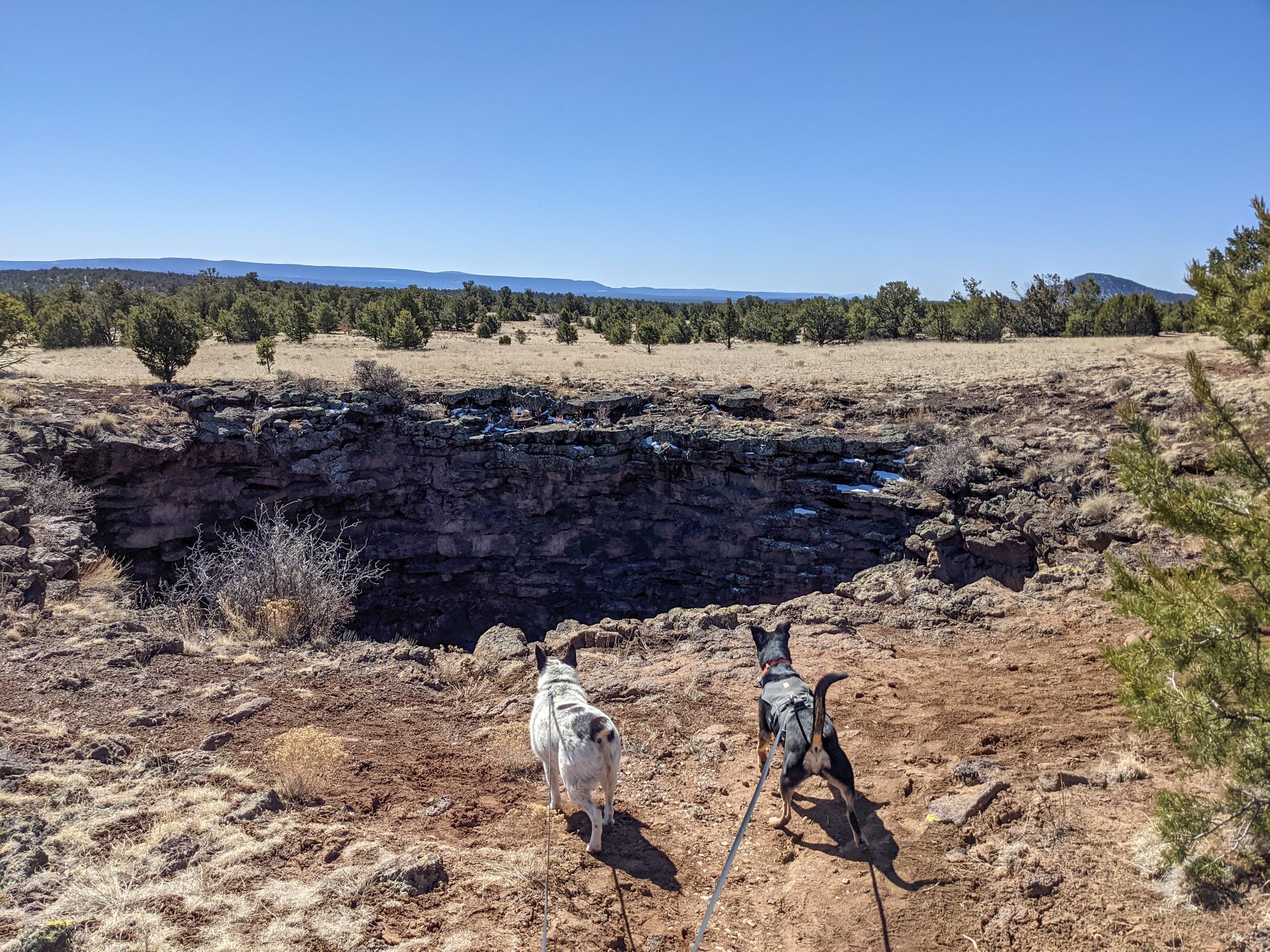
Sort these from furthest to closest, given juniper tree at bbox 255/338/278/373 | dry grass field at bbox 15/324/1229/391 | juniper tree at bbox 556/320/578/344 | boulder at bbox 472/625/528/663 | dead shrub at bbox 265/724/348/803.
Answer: juniper tree at bbox 556/320/578/344, juniper tree at bbox 255/338/278/373, dry grass field at bbox 15/324/1229/391, boulder at bbox 472/625/528/663, dead shrub at bbox 265/724/348/803

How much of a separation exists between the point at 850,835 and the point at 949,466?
11169 mm

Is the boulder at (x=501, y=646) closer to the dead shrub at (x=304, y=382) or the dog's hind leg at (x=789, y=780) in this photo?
the dog's hind leg at (x=789, y=780)

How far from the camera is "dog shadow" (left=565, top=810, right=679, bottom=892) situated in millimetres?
4137

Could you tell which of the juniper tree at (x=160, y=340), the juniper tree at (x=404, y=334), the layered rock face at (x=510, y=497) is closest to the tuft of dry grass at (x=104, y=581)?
the layered rock face at (x=510, y=497)

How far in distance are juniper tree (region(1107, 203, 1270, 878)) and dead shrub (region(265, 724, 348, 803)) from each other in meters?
5.10

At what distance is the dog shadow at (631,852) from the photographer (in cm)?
414

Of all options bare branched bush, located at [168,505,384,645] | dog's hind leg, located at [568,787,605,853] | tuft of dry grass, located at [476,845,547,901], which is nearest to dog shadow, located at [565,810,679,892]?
dog's hind leg, located at [568,787,605,853]

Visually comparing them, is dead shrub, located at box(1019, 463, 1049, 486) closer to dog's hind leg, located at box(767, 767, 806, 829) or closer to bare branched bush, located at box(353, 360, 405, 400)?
dog's hind leg, located at box(767, 767, 806, 829)

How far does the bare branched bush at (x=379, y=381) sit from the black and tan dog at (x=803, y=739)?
15793 mm

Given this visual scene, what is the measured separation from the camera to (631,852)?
14.4ft

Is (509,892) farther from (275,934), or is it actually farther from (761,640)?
Answer: (761,640)

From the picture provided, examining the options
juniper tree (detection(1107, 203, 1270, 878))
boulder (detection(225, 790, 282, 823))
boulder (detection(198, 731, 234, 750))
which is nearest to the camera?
juniper tree (detection(1107, 203, 1270, 878))

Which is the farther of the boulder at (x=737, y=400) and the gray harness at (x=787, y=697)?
the boulder at (x=737, y=400)

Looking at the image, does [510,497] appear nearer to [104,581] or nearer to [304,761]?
[104,581]
